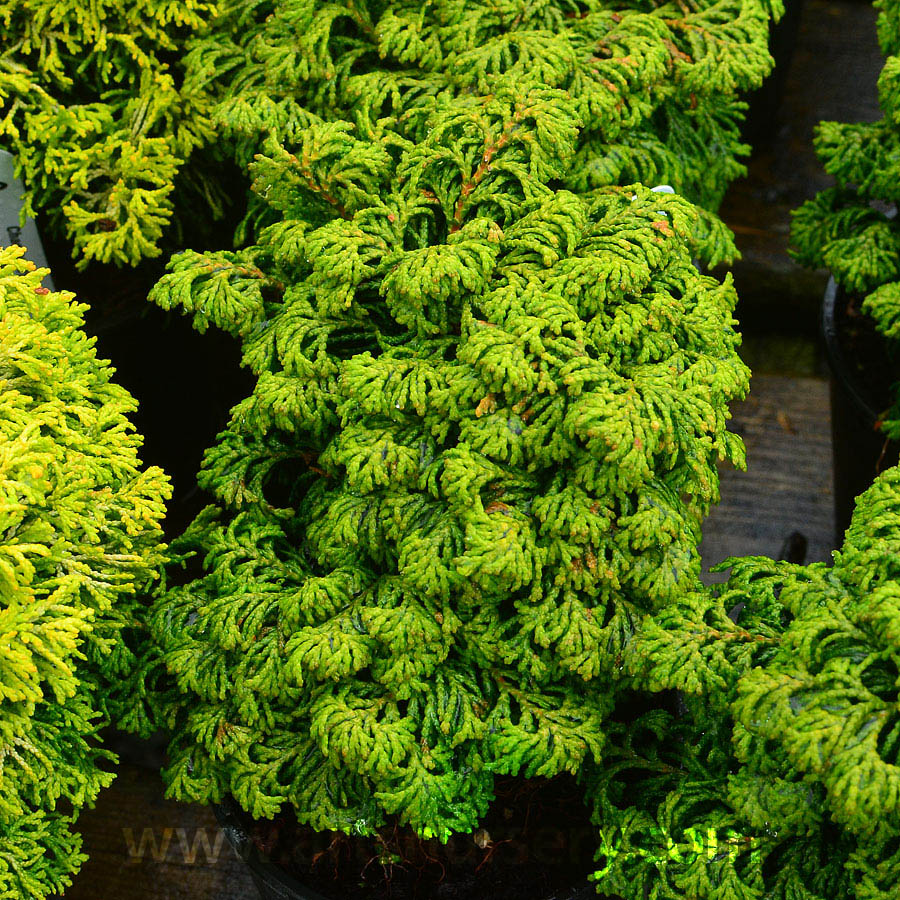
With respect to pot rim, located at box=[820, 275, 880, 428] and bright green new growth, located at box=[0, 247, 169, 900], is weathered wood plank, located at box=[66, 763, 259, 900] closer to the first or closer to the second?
bright green new growth, located at box=[0, 247, 169, 900]

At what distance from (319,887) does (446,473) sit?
94 centimetres

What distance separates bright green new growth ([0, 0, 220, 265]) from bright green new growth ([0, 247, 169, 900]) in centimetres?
59

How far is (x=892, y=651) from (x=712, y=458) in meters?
0.62

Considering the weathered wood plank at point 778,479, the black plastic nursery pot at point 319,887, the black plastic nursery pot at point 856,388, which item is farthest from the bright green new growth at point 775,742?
the weathered wood plank at point 778,479

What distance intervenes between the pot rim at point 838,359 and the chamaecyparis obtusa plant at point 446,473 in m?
0.96

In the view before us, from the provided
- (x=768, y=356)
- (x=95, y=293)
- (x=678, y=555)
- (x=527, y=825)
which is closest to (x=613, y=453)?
(x=678, y=555)

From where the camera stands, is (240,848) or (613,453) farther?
(240,848)

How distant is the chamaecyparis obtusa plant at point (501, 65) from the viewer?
7.81 ft

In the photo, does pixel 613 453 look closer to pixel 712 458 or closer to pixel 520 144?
pixel 712 458

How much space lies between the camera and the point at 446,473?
193 centimetres

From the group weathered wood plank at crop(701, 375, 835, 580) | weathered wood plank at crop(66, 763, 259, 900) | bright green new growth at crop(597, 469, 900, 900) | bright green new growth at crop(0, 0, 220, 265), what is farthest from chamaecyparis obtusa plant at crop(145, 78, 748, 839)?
weathered wood plank at crop(701, 375, 835, 580)

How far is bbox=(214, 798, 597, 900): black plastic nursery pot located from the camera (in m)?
2.19

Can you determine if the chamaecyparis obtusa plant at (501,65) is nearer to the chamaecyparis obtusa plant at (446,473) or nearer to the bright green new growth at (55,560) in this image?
the chamaecyparis obtusa plant at (446,473)

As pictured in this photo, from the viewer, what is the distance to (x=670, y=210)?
7.05 ft
